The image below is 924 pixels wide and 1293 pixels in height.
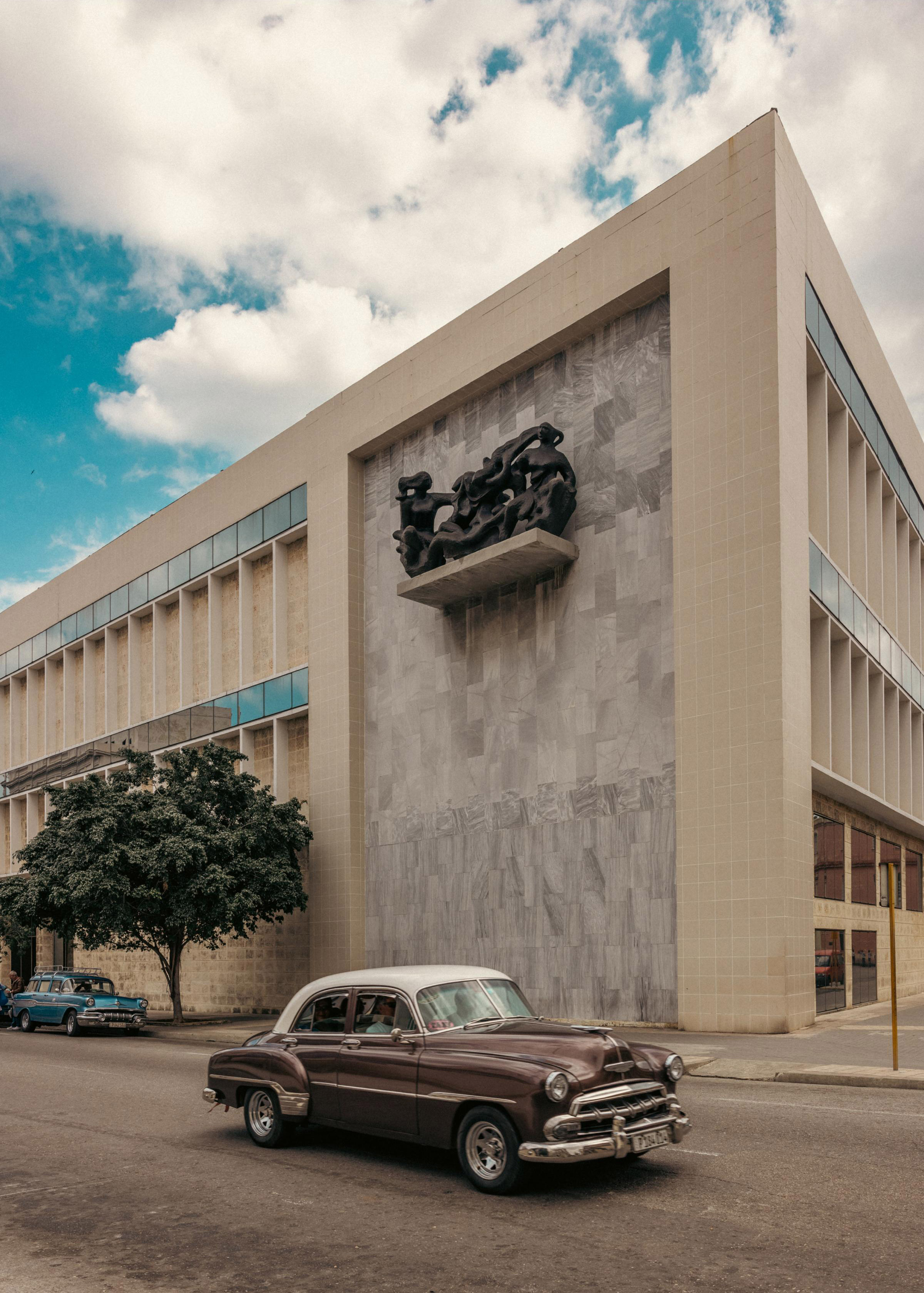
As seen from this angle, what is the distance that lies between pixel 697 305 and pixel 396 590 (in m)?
9.75

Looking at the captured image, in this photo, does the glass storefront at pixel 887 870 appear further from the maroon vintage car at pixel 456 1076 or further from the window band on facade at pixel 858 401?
the maroon vintage car at pixel 456 1076

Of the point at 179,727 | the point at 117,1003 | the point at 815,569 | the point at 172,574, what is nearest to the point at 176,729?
the point at 179,727

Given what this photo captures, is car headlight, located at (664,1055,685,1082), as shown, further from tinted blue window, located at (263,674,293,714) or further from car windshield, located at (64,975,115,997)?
tinted blue window, located at (263,674,293,714)

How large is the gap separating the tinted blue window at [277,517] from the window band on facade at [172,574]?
0.02 m

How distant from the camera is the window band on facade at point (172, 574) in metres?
34.3

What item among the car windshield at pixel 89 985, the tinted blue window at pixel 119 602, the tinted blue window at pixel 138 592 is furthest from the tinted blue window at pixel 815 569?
the tinted blue window at pixel 119 602

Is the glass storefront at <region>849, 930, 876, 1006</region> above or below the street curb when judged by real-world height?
below

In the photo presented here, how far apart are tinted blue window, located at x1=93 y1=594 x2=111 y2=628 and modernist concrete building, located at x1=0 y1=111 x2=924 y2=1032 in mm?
9568

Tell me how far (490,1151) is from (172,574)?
33682mm

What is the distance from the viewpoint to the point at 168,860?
26922 millimetres

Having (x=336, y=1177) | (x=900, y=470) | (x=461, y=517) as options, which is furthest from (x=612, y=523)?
(x=336, y=1177)

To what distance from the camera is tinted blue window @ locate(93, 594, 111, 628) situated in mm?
43281

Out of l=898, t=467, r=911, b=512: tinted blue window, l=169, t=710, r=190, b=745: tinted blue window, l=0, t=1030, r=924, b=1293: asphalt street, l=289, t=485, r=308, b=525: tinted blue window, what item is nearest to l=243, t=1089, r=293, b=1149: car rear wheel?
l=0, t=1030, r=924, b=1293: asphalt street

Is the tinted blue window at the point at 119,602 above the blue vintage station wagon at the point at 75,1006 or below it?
above
